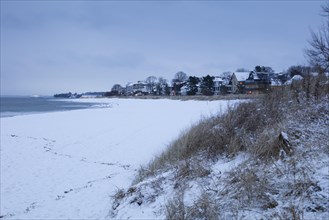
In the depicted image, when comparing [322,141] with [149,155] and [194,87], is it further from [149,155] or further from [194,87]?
[194,87]

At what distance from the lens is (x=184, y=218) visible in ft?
11.9

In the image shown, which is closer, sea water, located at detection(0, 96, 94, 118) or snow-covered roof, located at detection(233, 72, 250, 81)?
sea water, located at detection(0, 96, 94, 118)

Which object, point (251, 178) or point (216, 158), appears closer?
point (251, 178)

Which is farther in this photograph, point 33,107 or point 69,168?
point 33,107

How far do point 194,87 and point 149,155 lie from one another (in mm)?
58513

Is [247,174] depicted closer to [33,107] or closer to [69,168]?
[69,168]

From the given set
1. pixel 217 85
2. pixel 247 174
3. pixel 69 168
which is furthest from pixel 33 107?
pixel 217 85

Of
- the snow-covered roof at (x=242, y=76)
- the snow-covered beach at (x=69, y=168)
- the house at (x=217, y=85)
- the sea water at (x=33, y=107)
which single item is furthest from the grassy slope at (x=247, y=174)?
the house at (x=217, y=85)

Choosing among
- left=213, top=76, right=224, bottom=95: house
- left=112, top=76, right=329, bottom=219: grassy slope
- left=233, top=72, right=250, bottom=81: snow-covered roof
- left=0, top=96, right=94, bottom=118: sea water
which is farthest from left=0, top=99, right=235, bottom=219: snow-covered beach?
left=213, top=76, right=224, bottom=95: house

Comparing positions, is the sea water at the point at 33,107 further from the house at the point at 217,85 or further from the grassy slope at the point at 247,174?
the house at the point at 217,85

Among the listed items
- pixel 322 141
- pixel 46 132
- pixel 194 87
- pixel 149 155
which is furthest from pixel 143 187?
pixel 194 87

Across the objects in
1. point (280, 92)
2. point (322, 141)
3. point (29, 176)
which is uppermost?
point (280, 92)

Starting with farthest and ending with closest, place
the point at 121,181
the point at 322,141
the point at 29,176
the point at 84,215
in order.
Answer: the point at 29,176 → the point at 121,181 → the point at 84,215 → the point at 322,141

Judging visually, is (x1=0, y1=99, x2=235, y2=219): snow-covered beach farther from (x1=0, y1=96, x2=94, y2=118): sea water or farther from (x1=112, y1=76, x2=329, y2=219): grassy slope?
Result: (x1=0, y1=96, x2=94, y2=118): sea water
